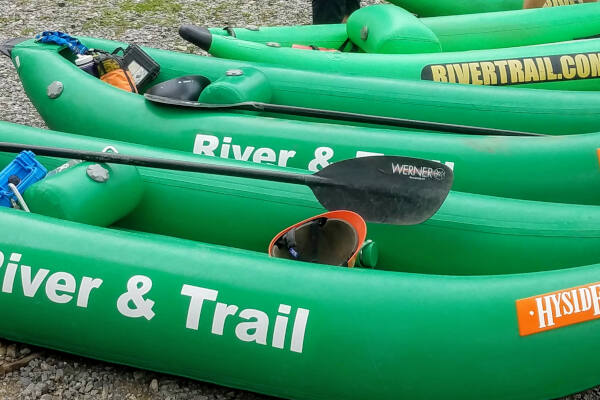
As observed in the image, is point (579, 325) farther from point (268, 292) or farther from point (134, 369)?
point (134, 369)

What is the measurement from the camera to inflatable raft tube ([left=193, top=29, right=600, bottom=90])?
3.73 m

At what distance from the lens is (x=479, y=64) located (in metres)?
3.76

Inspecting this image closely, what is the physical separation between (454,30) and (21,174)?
2.57 metres

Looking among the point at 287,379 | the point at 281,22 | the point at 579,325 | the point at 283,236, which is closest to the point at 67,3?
the point at 281,22

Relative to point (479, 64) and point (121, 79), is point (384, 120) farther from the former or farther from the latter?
point (121, 79)

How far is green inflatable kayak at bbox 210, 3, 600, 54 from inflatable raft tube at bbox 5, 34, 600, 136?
28.4 inches

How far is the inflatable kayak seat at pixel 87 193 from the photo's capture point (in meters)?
2.49

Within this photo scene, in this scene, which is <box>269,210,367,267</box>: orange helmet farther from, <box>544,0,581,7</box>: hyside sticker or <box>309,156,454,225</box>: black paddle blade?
<box>544,0,581,7</box>: hyside sticker

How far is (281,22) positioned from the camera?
17.9ft

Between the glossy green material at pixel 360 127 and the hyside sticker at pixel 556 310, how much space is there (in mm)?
812

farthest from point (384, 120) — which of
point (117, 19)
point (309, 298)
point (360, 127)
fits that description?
point (117, 19)

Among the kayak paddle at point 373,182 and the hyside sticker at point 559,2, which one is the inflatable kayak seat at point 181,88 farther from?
the hyside sticker at point 559,2

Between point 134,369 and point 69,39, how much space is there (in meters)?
1.91

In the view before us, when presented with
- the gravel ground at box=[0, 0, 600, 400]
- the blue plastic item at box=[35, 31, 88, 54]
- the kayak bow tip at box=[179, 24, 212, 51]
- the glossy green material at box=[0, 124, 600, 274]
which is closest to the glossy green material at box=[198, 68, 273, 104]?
the glossy green material at box=[0, 124, 600, 274]
